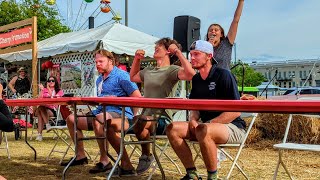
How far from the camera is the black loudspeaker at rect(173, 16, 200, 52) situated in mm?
9023

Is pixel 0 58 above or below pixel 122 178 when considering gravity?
above

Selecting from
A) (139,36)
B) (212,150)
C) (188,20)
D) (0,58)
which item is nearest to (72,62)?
(139,36)

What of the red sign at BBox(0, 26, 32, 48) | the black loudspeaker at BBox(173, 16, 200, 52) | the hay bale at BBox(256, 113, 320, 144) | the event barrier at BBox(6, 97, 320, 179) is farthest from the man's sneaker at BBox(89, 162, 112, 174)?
the red sign at BBox(0, 26, 32, 48)

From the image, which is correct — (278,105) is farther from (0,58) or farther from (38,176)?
(0,58)

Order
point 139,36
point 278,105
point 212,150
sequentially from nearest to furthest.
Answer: point 278,105
point 212,150
point 139,36

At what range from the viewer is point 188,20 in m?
9.03

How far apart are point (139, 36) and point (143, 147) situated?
7.65m

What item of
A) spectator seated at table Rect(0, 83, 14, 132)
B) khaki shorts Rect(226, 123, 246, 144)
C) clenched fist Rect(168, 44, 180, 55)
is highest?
clenched fist Rect(168, 44, 180, 55)

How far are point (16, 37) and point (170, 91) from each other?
706 centimetres

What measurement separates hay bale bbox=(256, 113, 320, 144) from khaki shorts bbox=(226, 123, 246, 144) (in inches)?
128

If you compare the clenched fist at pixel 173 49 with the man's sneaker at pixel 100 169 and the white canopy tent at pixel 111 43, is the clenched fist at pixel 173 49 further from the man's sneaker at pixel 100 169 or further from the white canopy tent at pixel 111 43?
the white canopy tent at pixel 111 43

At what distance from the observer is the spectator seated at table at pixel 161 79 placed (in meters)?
3.56

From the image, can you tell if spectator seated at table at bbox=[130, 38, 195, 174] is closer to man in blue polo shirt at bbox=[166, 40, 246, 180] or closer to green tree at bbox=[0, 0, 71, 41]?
man in blue polo shirt at bbox=[166, 40, 246, 180]

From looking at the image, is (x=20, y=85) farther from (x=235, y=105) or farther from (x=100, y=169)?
(x=235, y=105)
